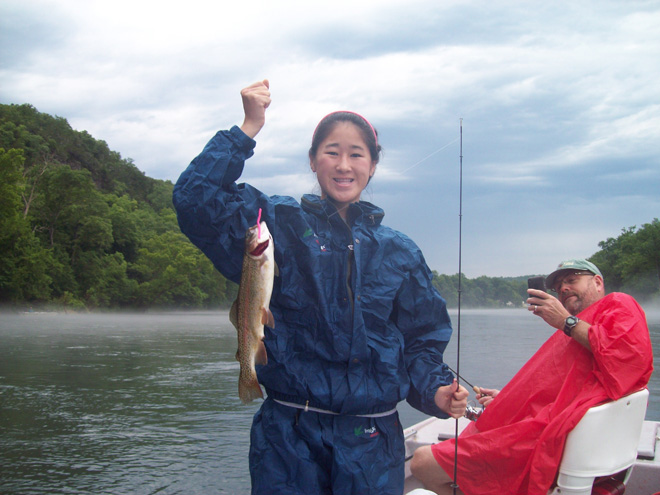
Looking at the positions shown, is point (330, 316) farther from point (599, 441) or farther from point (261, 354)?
point (599, 441)

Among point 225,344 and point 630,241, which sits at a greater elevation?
point 630,241

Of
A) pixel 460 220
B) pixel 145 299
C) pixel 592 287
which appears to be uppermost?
pixel 460 220

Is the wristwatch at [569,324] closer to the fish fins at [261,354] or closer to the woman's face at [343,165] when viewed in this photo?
the woman's face at [343,165]

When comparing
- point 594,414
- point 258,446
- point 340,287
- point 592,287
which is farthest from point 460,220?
point 258,446

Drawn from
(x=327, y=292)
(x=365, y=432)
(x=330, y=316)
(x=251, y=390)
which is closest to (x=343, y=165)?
(x=327, y=292)

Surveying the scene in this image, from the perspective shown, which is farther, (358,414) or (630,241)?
(630,241)

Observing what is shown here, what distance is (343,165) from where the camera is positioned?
285 centimetres

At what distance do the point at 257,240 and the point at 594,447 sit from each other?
281 centimetres

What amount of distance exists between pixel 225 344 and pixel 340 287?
29657 mm

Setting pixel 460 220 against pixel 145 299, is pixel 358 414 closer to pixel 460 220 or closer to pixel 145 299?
pixel 460 220

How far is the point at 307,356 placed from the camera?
2.52 metres

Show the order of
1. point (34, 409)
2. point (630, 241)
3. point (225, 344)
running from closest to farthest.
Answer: point (34, 409)
point (225, 344)
point (630, 241)

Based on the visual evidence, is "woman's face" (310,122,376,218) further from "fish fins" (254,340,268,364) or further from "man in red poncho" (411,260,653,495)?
"man in red poncho" (411,260,653,495)

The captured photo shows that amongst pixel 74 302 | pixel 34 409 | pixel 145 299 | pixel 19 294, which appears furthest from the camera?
pixel 145 299
